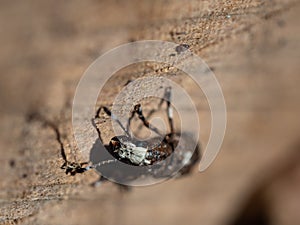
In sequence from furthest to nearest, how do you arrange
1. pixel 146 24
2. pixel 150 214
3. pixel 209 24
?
pixel 150 214 → pixel 146 24 → pixel 209 24

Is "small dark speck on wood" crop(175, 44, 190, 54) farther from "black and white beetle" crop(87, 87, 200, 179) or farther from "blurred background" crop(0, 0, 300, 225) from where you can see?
"black and white beetle" crop(87, 87, 200, 179)

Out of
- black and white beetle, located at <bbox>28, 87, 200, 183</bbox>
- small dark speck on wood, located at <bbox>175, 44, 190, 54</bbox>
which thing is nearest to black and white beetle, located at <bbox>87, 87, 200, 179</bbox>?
black and white beetle, located at <bbox>28, 87, 200, 183</bbox>

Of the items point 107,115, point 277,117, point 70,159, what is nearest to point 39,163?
point 70,159

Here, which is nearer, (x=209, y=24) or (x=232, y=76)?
(x=209, y=24)

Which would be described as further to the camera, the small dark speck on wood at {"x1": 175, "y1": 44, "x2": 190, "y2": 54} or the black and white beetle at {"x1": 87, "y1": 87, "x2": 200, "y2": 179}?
the black and white beetle at {"x1": 87, "y1": 87, "x2": 200, "y2": 179}

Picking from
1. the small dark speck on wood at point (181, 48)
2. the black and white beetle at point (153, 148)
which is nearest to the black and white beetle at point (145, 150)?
the black and white beetle at point (153, 148)

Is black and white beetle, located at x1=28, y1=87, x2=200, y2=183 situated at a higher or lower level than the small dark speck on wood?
lower

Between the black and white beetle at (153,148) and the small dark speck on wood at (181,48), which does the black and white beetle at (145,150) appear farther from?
the small dark speck on wood at (181,48)

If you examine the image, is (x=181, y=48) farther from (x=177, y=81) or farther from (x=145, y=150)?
(x=145, y=150)

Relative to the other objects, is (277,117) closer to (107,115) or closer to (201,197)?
(201,197)
